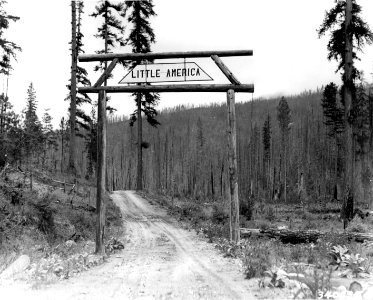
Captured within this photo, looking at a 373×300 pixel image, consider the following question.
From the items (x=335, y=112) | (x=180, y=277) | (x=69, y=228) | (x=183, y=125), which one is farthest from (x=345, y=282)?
(x=183, y=125)

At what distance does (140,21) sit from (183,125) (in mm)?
119129

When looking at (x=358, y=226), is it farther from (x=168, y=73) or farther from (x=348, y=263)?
(x=168, y=73)

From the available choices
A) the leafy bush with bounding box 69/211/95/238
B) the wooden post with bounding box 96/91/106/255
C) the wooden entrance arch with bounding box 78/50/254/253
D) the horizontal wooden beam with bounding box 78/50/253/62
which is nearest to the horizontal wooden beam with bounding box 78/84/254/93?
the wooden entrance arch with bounding box 78/50/254/253

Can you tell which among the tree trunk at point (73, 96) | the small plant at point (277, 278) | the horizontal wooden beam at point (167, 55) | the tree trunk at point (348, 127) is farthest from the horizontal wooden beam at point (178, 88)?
the tree trunk at point (73, 96)

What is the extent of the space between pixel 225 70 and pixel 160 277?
5024 millimetres

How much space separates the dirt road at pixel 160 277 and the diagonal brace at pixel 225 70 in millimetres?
4068

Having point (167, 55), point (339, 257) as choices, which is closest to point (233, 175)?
point (167, 55)

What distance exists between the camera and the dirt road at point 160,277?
479 centimetres

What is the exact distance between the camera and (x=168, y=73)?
8.94 meters

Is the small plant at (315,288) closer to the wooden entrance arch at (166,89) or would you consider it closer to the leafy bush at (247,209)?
the wooden entrance arch at (166,89)

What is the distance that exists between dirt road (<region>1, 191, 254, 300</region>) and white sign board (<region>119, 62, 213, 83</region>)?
4.15m

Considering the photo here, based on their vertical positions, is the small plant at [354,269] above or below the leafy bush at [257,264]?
above

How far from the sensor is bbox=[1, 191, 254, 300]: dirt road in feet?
15.7

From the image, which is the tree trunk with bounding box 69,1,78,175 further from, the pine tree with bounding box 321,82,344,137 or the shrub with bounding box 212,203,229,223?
the pine tree with bounding box 321,82,344,137
